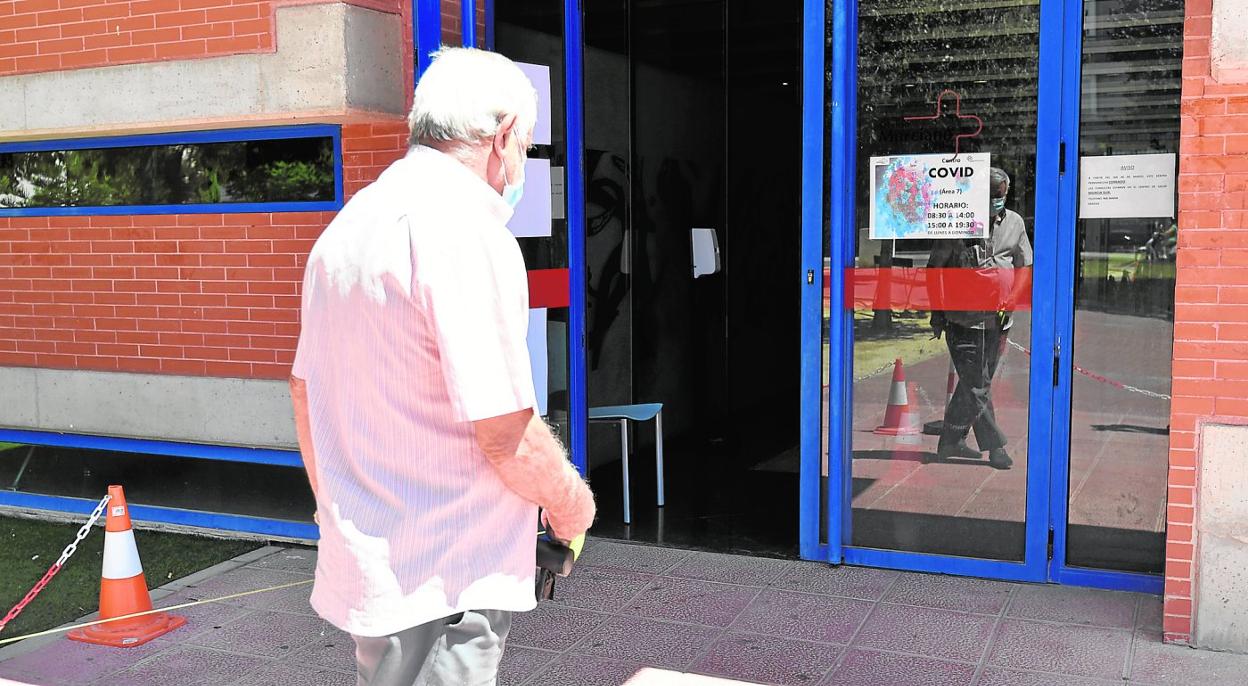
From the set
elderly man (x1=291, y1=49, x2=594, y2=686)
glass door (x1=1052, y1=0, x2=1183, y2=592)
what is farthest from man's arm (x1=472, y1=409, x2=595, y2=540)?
glass door (x1=1052, y1=0, x2=1183, y2=592)

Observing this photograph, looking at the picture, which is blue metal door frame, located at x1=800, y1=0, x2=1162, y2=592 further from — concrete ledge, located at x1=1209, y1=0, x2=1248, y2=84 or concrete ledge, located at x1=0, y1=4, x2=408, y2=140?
concrete ledge, located at x1=0, y1=4, x2=408, y2=140

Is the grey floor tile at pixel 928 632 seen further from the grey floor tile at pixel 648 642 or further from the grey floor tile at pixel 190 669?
the grey floor tile at pixel 190 669

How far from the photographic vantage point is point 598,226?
7875mm

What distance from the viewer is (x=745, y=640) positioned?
4.61 m

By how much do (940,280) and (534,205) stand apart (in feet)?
6.58

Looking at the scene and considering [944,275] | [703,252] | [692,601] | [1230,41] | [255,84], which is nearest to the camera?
[1230,41]

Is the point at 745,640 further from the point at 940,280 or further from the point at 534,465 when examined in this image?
the point at 534,465

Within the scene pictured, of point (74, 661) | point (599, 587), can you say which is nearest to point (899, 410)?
point (599, 587)

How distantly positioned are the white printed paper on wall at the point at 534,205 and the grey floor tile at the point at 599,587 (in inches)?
66.3

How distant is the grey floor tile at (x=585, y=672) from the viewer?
167 inches

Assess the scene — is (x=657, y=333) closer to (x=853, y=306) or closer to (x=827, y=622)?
(x=853, y=306)

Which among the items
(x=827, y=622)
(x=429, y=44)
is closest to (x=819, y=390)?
(x=827, y=622)

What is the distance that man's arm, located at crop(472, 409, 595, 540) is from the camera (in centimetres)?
224

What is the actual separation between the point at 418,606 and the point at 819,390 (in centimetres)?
338
